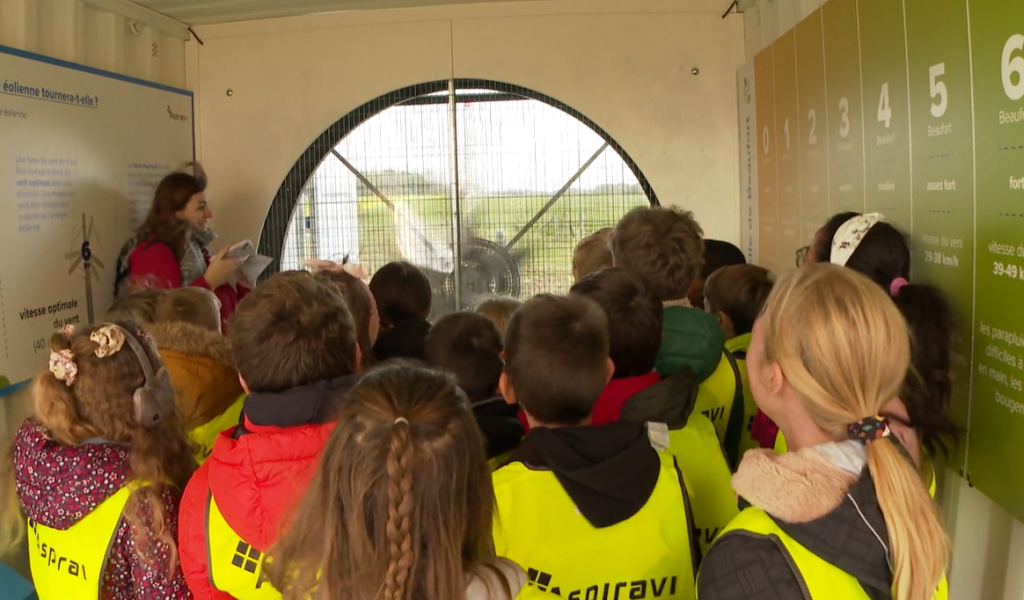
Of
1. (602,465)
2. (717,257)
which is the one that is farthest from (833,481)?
(717,257)

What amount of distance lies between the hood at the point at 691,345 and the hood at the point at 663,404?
32cm

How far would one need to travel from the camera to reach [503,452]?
1834 millimetres

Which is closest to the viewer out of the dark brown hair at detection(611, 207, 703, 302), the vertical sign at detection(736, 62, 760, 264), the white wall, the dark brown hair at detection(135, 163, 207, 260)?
the dark brown hair at detection(611, 207, 703, 302)

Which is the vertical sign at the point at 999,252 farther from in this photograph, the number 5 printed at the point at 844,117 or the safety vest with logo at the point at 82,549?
the safety vest with logo at the point at 82,549

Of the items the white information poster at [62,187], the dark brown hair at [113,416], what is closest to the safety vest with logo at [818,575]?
the dark brown hair at [113,416]

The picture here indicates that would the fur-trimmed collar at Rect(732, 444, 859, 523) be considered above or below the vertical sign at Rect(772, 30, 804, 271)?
below

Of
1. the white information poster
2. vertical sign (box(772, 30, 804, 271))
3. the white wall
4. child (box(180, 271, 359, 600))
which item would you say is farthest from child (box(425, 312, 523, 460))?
the white wall

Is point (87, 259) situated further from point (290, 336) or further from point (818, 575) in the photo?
point (818, 575)

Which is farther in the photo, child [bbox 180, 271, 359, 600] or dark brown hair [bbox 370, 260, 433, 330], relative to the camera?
dark brown hair [bbox 370, 260, 433, 330]

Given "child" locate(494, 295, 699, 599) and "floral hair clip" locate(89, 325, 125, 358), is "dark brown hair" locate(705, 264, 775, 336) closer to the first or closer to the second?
"child" locate(494, 295, 699, 599)

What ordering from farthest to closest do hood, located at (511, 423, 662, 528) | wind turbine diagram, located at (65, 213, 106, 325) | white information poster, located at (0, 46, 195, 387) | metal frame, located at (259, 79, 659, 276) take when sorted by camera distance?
metal frame, located at (259, 79, 659, 276) < wind turbine diagram, located at (65, 213, 106, 325) < white information poster, located at (0, 46, 195, 387) < hood, located at (511, 423, 662, 528)

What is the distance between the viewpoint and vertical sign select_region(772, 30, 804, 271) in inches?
134

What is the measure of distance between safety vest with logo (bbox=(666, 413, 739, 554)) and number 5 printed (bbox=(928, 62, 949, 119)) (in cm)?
101

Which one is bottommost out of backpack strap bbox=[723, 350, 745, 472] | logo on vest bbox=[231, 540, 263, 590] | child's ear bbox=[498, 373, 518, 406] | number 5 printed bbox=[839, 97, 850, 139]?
logo on vest bbox=[231, 540, 263, 590]
